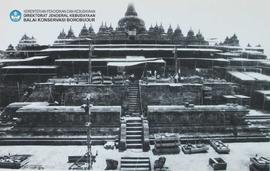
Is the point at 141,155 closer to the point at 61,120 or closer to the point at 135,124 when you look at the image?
the point at 135,124

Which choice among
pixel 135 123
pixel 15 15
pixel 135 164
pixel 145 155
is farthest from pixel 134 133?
pixel 15 15

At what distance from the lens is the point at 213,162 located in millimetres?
13594

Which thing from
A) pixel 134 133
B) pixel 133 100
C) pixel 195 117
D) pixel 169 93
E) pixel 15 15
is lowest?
pixel 134 133

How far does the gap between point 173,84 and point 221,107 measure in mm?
3962

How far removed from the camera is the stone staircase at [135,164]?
44.4ft

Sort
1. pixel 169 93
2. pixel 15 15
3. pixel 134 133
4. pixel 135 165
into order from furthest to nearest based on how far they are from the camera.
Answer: pixel 169 93, pixel 134 133, pixel 15 15, pixel 135 165

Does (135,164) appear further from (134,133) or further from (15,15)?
(15,15)

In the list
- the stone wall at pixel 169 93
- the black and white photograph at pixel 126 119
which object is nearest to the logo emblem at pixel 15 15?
the black and white photograph at pixel 126 119

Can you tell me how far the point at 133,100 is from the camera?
1995 cm

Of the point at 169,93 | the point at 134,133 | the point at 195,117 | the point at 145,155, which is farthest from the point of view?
the point at 169,93

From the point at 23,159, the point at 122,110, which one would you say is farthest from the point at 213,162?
the point at 23,159

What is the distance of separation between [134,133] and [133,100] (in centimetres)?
382

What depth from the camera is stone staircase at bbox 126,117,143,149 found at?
622 inches

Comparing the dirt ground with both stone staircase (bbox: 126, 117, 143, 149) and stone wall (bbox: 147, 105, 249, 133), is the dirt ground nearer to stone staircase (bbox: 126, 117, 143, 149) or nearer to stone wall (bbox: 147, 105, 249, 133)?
stone staircase (bbox: 126, 117, 143, 149)
